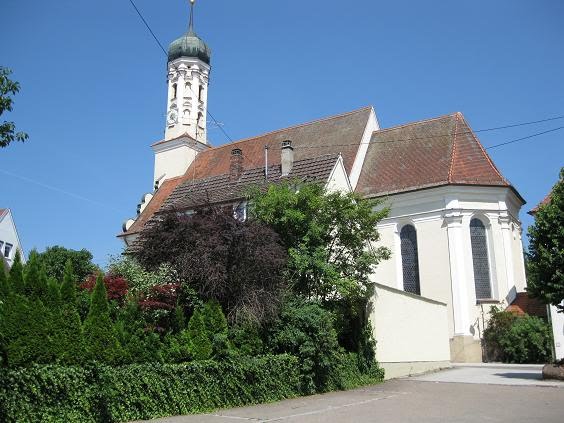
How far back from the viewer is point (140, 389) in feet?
36.2

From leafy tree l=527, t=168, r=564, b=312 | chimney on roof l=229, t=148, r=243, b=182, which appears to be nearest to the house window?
chimney on roof l=229, t=148, r=243, b=182

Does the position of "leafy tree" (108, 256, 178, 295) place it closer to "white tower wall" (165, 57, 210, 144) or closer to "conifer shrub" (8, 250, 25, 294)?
"conifer shrub" (8, 250, 25, 294)

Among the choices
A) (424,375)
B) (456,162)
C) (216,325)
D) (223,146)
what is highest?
(223,146)

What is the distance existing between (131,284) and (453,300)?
65.0 feet

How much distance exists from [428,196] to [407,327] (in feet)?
40.0

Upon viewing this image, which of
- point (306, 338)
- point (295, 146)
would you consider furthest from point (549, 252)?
point (295, 146)

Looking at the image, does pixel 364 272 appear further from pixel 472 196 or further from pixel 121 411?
pixel 472 196

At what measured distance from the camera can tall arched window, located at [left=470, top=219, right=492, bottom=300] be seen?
98.0 ft

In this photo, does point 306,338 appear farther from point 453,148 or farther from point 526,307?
point 453,148

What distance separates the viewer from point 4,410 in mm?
8891

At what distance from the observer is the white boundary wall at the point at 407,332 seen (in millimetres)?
19484

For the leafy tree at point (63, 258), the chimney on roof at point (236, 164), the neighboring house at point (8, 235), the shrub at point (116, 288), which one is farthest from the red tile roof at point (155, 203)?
the shrub at point (116, 288)

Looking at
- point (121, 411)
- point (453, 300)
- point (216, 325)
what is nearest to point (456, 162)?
point (453, 300)

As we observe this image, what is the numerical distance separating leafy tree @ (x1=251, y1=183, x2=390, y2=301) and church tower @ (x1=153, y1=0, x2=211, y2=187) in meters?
27.0
